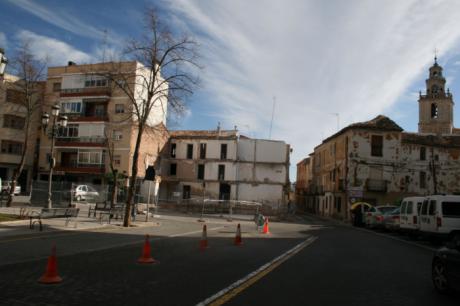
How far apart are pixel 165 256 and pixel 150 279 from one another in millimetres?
3739

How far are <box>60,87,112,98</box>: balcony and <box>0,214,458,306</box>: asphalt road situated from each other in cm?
4207

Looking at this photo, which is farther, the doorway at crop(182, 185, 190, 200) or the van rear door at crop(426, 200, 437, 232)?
the doorway at crop(182, 185, 190, 200)

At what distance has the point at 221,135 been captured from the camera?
213 ft

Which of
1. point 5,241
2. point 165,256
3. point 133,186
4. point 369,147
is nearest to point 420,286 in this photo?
point 165,256

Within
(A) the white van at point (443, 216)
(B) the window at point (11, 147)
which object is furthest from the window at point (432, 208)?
(B) the window at point (11, 147)

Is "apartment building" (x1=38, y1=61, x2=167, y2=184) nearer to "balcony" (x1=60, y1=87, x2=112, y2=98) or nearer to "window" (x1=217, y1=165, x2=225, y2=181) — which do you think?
"balcony" (x1=60, y1=87, x2=112, y2=98)

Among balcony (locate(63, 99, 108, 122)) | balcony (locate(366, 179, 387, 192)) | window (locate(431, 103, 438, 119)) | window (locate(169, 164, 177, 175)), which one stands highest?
window (locate(431, 103, 438, 119))

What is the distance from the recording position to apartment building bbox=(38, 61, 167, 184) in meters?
53.3

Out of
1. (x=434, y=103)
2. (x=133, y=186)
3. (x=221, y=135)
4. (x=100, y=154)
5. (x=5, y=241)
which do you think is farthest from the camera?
(x=434, y=103)

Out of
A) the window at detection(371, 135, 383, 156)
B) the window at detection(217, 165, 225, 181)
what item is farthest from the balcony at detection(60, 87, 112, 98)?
the window at detection(371, 135, 383, 156)

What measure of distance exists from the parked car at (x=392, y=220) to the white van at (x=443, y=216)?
5.66 metres

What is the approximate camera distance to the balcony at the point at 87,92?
181 ft

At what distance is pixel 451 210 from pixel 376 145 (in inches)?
1299

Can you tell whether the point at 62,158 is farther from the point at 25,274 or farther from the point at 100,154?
the point at 25,274
